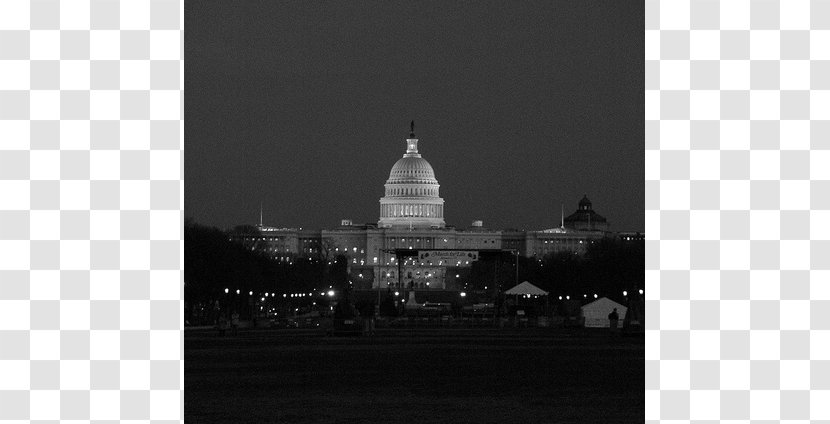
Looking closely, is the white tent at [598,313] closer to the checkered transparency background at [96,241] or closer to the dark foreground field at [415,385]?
the dark foreground field at [415,385]

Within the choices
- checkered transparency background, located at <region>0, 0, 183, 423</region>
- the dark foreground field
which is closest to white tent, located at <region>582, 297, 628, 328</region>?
the dark foreground field

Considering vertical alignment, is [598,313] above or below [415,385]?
below

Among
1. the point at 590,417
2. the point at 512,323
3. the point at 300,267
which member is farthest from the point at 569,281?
the point at 590,417

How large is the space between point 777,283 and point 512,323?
82450 millimetres

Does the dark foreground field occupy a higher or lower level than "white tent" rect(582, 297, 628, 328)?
higher

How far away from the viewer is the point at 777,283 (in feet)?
49.9

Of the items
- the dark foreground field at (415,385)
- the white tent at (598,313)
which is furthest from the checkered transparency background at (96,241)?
the white tent at (598,313)

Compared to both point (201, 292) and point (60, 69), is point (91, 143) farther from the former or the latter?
point (201, 292)

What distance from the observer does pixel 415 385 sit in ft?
94.0

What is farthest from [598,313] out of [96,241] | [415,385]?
[96,241]

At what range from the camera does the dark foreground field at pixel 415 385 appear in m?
21.9

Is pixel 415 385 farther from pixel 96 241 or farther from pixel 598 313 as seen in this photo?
pixel 598 313

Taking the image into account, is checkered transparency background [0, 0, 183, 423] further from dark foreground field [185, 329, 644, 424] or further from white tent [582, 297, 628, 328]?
white tent [582, 297, 628, 328]

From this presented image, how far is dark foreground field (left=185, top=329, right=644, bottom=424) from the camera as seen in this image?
21.9 m
